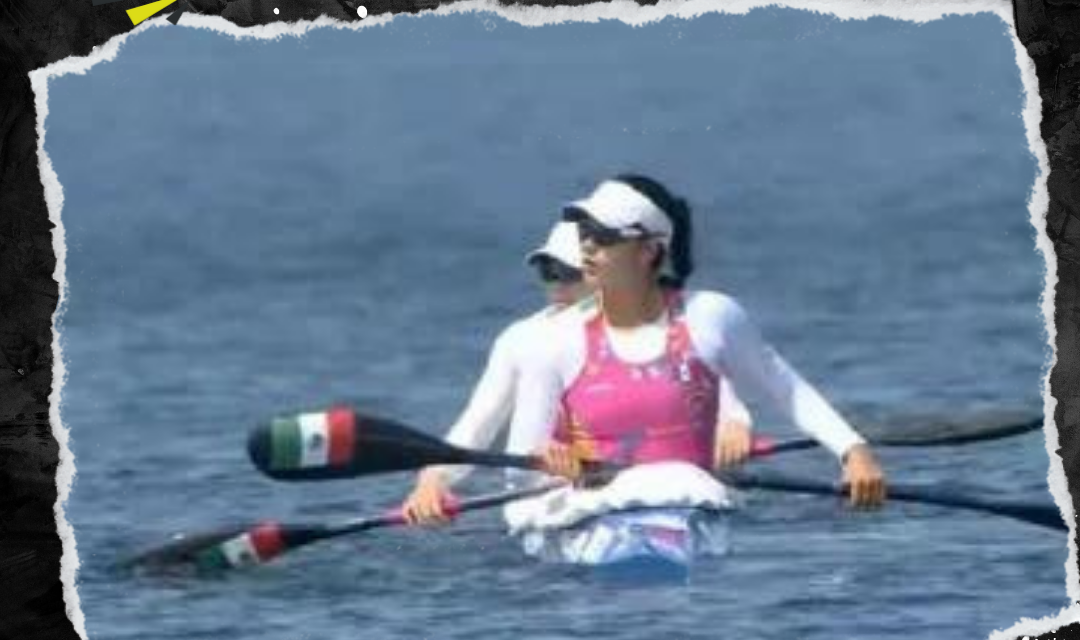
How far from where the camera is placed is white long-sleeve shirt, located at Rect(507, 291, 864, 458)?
246cm

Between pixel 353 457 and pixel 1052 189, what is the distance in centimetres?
80

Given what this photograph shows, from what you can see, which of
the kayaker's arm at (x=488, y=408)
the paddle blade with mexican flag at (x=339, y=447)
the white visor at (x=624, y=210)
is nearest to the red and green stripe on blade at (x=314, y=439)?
the paddle blade with mexican flag at (x=339, y=447)

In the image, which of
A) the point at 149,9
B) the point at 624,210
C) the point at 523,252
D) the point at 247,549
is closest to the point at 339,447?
the point at 247,549

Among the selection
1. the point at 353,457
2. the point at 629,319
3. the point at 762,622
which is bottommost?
the point at 762,622

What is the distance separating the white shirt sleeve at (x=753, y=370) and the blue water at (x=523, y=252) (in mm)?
22

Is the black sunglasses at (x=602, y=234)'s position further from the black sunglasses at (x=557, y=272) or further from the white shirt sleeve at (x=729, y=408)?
the white shirt sleeve at (x=729, y=408)

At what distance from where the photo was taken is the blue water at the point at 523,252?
2475mm

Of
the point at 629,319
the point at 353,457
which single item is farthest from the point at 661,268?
the point at 353,457

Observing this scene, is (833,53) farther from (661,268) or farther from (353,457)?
(353,457)

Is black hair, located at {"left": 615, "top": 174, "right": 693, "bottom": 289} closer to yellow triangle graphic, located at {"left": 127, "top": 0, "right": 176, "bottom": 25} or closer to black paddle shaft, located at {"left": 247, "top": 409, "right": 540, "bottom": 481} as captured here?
black paddle shaft, located at {"left": 247, "top": 409, "right": 540, "bottom": 481}

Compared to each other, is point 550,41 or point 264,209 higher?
point 550,41

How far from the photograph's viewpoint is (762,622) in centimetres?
249

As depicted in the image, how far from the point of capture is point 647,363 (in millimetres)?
2457

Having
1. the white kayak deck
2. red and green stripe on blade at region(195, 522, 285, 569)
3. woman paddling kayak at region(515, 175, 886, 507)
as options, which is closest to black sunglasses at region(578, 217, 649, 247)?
woman paddling kayak at region(515, 175, 886, 507)
